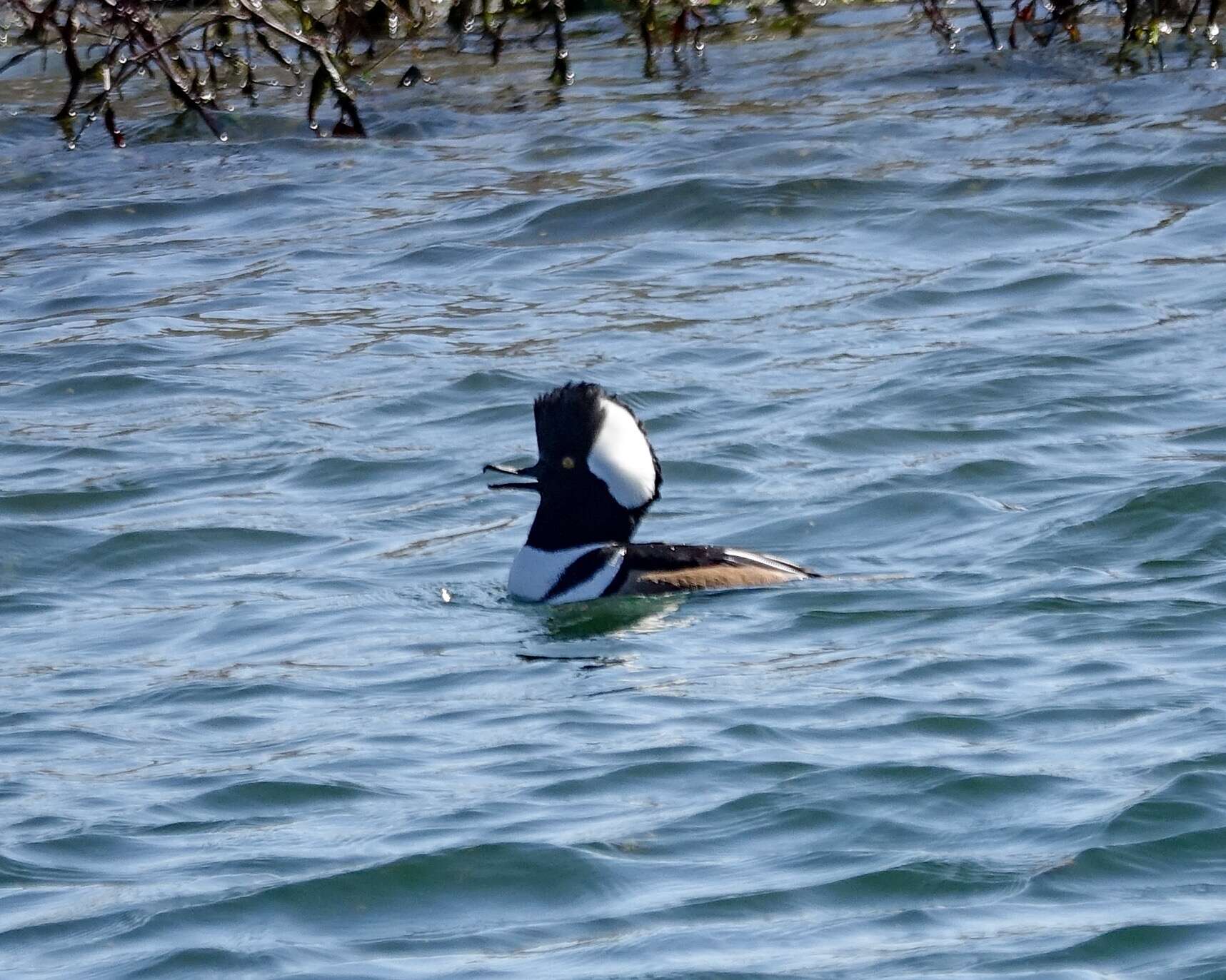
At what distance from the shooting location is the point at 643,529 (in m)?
9.38

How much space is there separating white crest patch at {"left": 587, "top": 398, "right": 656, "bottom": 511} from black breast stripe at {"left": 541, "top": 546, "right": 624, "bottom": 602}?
234mm

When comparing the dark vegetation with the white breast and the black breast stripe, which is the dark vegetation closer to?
the white breast

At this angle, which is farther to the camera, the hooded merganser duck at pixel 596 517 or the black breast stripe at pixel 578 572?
the black breast stripe at pixel 578 572

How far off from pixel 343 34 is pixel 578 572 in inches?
349

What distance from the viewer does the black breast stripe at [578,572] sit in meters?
8.10

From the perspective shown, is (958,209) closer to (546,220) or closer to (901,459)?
(546,220)

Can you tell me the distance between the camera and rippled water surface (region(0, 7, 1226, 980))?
509cm

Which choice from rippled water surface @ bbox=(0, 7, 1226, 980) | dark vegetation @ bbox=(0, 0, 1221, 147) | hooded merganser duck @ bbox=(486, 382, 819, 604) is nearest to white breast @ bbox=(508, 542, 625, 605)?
hooded merganser duck @ bbox=(486, 382, 819, 604)

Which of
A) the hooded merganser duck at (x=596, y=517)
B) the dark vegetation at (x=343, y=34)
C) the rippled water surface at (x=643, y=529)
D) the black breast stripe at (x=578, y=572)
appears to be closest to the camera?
the rippled water surface at (x=643, y=529)

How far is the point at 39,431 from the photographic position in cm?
1104

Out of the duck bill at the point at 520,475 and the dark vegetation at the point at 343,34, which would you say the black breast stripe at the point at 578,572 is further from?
the dark vegetation at the point at 343,34

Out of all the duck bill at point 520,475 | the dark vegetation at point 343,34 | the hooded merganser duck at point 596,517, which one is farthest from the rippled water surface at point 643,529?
the duck bill at point 520,475

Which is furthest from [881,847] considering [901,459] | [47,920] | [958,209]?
[958,209]

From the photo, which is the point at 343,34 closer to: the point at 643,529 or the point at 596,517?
the point at 643,529
